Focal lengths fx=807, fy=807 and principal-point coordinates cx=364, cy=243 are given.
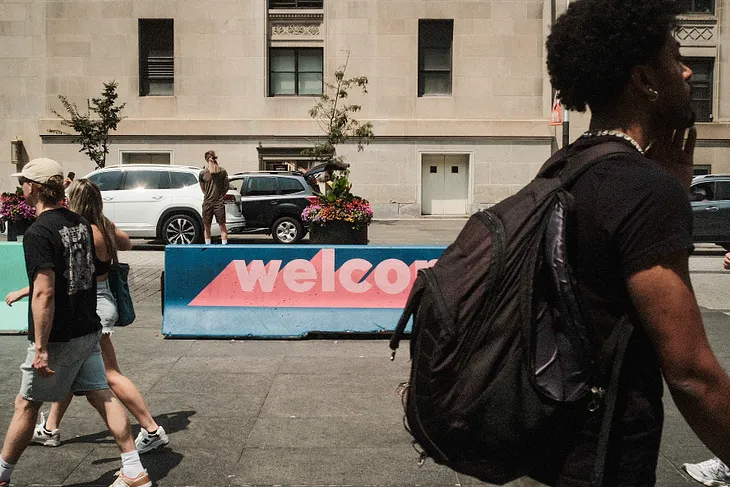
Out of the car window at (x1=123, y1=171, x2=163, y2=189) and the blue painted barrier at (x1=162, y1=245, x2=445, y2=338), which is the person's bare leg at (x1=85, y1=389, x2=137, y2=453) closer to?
the blue painted barrier at (x1=162, y1=245, x2=445, y2=338)

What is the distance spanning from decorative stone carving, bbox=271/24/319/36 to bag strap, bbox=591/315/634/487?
29.1 m

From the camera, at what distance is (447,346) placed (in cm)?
181

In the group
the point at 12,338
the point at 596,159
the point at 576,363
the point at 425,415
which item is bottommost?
the point at 12,338

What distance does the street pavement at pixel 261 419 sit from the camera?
486 centimetres

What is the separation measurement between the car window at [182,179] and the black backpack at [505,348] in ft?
58.1

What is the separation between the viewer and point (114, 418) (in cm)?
449

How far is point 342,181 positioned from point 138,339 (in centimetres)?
615

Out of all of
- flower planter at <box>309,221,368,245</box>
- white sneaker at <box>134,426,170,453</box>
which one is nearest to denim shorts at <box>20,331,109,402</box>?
white sneaker at <box>134,426,170,453</box>

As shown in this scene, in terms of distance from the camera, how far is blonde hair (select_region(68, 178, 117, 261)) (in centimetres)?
508

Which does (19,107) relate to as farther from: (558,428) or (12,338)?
(558,428)

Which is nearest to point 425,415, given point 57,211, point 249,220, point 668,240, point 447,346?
point 447,346

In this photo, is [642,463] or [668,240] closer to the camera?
[668,240]

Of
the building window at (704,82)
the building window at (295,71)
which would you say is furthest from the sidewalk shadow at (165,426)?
the building window at (704,82)

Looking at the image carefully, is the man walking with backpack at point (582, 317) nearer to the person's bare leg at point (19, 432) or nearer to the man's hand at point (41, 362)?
the man's hand at point (41, 362)
